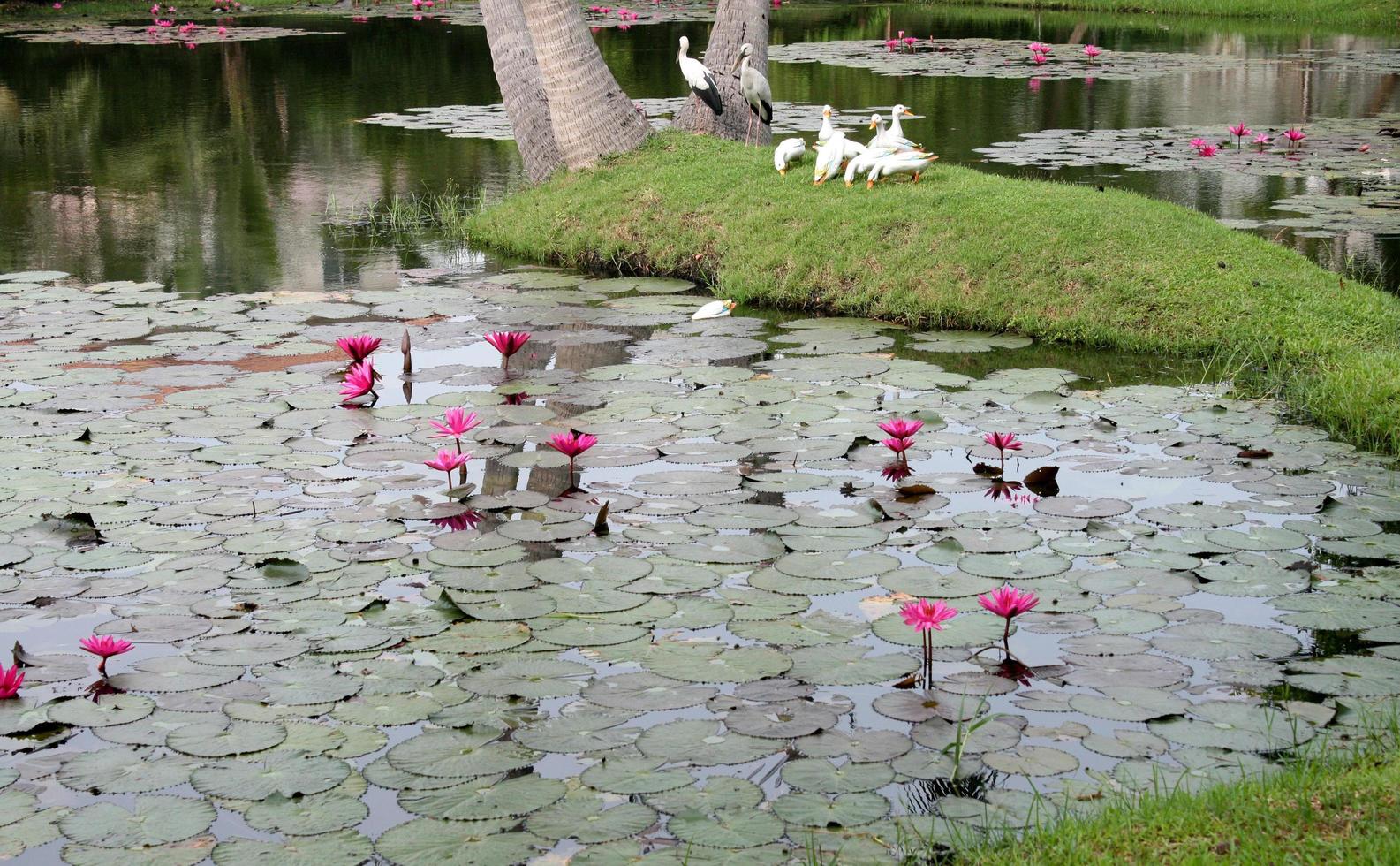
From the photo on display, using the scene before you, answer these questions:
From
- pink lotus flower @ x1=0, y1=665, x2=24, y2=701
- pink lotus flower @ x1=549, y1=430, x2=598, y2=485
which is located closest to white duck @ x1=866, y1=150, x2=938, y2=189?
pink lotus flower @ x1=549, y1=430, x2=598, y2=485

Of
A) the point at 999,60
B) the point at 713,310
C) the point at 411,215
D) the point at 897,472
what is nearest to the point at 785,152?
the point at 713,310

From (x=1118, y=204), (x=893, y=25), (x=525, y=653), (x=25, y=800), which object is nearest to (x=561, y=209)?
(x=1118, y=204)

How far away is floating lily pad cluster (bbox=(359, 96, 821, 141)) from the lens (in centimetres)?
1628

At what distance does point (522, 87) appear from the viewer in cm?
1179

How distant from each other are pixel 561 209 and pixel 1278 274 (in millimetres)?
5065

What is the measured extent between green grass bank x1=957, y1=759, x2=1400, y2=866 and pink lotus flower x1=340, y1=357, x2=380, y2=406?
417cm

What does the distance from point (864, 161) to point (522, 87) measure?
3.64 metres

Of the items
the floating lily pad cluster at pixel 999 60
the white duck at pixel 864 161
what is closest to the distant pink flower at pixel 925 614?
the white duck at pixel 864 161

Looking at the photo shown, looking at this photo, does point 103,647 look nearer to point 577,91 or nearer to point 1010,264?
point 1010,264

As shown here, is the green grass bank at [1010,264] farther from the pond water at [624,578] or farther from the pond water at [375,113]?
the pond water at [375,113]

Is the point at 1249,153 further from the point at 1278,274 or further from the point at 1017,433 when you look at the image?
the point at 1017,433

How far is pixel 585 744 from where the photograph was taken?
12.0 feet

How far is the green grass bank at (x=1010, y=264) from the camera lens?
711 centimetres

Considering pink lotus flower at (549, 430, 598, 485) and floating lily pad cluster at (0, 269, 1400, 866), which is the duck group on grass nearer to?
floating lily pad cluster at (0, 269, 1400, 866)
